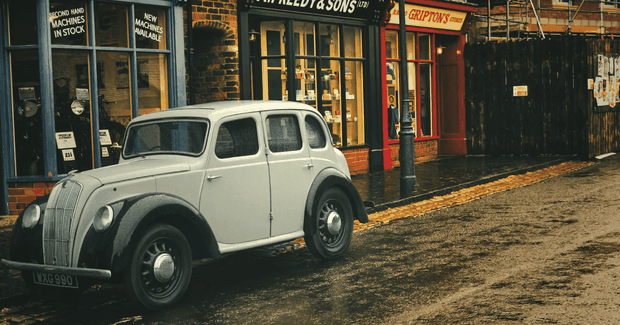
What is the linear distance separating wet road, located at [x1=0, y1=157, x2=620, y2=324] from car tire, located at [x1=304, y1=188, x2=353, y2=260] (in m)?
0.15

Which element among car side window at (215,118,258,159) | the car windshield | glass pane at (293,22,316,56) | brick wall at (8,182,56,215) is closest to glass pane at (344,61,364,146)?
glass pane at (293,22,316,56)

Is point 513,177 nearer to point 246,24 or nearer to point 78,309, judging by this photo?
point 246,24

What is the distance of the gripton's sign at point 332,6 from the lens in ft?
46.8

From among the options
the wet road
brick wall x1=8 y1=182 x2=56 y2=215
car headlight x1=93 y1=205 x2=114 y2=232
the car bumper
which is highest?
car headlight x1=93 y1=205 x2=114 y2=232

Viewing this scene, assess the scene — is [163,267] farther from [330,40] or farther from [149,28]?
[330,40]

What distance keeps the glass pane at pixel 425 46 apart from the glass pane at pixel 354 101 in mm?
3177

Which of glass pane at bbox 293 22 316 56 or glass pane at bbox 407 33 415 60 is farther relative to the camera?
glass pane at bbox 407 33 415 60

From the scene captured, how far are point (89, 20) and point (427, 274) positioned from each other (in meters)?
7.38

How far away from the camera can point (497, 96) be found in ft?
64.3

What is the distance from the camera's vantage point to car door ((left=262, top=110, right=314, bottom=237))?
7133 mm

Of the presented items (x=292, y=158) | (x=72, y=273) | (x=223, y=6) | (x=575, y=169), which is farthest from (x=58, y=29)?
(x=575, y=169)

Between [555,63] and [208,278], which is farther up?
[555,63]

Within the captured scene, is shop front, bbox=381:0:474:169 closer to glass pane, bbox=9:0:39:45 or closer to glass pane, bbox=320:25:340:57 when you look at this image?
glass pane, bbox=320:25:340:57

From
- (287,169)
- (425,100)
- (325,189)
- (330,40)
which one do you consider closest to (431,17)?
(425,100)
